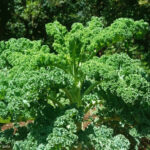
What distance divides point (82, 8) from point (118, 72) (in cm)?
568

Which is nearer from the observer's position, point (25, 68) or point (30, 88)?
point (30, 88)

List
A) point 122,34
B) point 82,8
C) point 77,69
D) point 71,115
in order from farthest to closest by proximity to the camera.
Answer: point 82,8 < point 77,69 < point 122,34 < point 71,115

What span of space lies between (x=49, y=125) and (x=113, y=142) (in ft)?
2.09

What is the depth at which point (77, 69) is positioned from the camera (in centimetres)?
341

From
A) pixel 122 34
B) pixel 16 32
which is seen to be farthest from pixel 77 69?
pixel 16 32

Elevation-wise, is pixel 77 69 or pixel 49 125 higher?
pixel 77 69

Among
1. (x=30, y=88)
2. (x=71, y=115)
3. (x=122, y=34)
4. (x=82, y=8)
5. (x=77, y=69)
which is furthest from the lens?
(x=82, y=8)

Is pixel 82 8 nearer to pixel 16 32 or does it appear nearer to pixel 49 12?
pixel 49 12

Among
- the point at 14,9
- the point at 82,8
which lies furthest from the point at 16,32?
the point at 82,8

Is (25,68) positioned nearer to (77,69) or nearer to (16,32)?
(77,69)

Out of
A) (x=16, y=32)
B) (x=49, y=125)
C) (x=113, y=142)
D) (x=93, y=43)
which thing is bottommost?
(x=113, y=142)

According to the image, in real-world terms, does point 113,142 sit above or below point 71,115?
below

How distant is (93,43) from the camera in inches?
127

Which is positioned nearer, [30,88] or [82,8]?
[30,88]
